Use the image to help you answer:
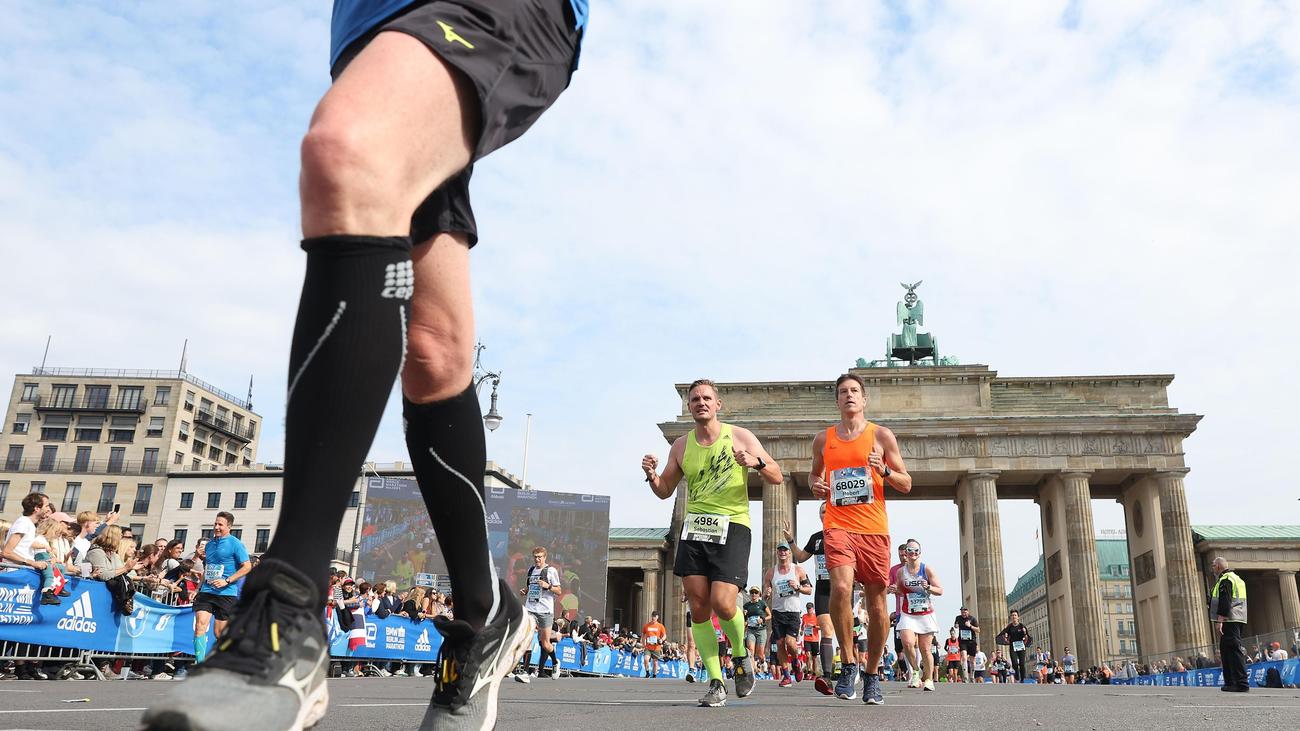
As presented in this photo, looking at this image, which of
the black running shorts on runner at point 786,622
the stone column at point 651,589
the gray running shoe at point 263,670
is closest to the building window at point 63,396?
the stone column at point 651,589

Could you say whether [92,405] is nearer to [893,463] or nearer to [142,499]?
[142,499]

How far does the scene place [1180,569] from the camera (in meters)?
Answer: 45.3

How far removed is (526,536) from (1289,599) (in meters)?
40.7

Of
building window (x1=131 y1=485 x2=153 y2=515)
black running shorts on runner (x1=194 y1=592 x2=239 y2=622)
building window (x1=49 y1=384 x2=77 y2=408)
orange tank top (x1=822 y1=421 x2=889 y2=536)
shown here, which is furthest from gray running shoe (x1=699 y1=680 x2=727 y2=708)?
building window (x1=49 y1=384 x2=77 y2=408)

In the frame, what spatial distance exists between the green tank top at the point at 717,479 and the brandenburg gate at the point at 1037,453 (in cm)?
3902

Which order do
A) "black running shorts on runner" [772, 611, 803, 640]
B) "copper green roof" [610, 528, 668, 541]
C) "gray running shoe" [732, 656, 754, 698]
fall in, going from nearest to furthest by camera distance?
1. "gray running shoe" [732, 656, 754, 698]
2. "black running shorts on runner" [772, 611, 803, 640]
3. "copper green roof" [610, 528, 668, 541]

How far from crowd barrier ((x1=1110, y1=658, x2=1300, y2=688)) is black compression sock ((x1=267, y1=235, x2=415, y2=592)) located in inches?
609

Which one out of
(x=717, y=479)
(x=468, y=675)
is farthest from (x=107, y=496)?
(x=468, y=675)

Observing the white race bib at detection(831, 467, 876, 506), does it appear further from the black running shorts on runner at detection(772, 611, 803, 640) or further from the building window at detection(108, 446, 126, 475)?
the building window at detection(108, 446, 126, 475)

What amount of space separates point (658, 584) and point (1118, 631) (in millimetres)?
84523

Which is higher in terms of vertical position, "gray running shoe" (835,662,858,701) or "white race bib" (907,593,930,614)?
"white race bib" (907,593,930,614)

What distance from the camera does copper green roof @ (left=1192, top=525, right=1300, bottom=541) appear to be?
53312 mm

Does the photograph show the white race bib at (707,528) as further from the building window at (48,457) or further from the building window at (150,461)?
the building window at (48,457)

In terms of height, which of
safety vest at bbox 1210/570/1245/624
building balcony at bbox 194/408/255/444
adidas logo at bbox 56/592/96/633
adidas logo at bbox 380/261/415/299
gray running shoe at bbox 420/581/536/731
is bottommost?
gray running shoe at bbox 420/581/536/731
